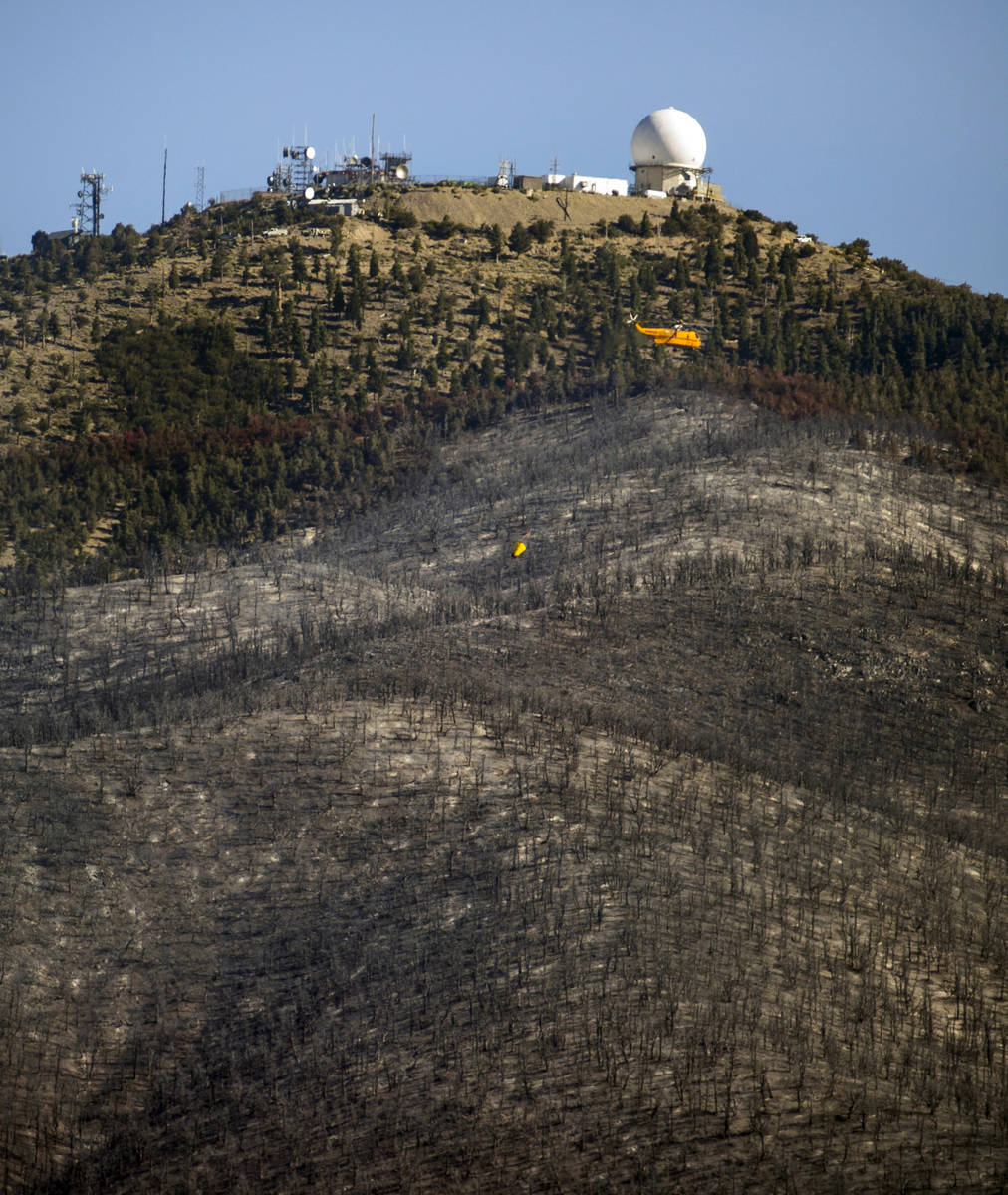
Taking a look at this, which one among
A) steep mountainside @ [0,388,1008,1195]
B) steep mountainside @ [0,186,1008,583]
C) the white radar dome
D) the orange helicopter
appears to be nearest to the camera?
steep mountainside @ [0,388,1008,1195]

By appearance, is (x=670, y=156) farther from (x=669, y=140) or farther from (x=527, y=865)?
(x=527, y=865)

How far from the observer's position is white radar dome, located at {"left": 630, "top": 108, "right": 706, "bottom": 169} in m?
83.4

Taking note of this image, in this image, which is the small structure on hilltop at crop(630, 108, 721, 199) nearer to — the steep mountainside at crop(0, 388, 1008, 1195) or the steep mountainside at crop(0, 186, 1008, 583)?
the steep mountainside at crop(0, 186, 1008, 583)

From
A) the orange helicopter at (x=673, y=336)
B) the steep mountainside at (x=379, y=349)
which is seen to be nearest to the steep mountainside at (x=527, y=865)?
the steep mountainside at (x=379, y=349)

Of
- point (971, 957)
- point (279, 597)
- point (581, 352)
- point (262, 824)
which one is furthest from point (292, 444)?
point (971, 957)

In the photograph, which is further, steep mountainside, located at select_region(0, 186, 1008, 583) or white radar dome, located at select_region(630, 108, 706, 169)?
white radar dome, located at select_region(630, 108, 706, 169)

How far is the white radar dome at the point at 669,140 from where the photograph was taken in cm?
8338

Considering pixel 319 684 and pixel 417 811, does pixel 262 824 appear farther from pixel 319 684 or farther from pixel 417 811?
pixel 319 684

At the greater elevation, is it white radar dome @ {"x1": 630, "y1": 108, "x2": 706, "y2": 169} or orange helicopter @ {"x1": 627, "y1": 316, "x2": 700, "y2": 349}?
white radar dome @ {"x1": 630, "y1": 108, "x2": 706, "y2": 169}

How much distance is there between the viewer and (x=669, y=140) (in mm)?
83812

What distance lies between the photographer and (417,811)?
23812mm

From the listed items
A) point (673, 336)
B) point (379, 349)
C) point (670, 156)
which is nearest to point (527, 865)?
point (673, 336)

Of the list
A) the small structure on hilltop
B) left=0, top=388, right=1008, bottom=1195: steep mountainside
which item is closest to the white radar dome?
the small structure on hilltop

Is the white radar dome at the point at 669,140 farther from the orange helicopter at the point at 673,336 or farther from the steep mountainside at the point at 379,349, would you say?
the orange helicopter at the point at 673,336
